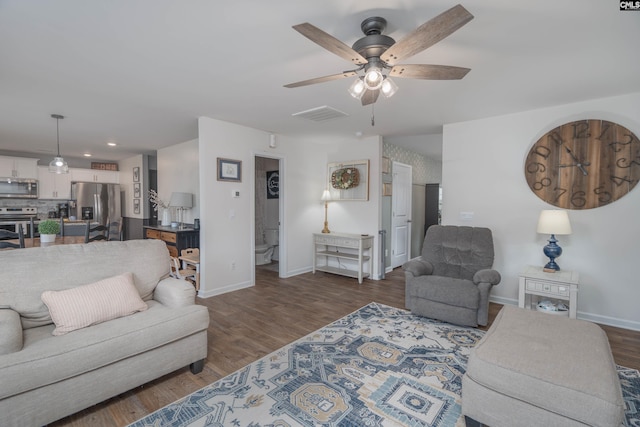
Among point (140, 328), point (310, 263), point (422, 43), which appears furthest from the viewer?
point (310, 263)

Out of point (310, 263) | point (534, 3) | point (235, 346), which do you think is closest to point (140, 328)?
point (235, 346)

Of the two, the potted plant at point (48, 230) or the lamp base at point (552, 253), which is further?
the potted plant at point (48, 230)

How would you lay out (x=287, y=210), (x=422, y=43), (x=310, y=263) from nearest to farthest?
(x=422, y=43), (x=287, y=210), (x=310, y=263)

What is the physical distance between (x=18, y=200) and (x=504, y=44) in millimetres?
9074

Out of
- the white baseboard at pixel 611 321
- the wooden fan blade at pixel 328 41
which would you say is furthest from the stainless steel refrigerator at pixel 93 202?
the white baseboard at pixel 611 321

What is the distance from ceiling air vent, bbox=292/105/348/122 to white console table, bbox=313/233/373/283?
6.44ft

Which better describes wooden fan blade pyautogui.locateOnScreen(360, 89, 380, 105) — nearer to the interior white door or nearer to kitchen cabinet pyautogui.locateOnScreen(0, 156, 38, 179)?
the interior white door

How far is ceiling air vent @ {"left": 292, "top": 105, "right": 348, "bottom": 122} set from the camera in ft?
11.2

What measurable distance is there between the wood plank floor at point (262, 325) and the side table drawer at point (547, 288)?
1.93ft

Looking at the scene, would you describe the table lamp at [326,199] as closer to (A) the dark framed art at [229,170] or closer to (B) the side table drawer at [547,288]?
(A) the dark framed art at [229,170]

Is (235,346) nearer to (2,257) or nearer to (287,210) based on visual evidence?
(2,257)

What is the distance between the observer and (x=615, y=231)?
3.08 m

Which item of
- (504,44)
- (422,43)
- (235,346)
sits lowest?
(235,346)

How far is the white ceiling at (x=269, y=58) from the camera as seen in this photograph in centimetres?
170
